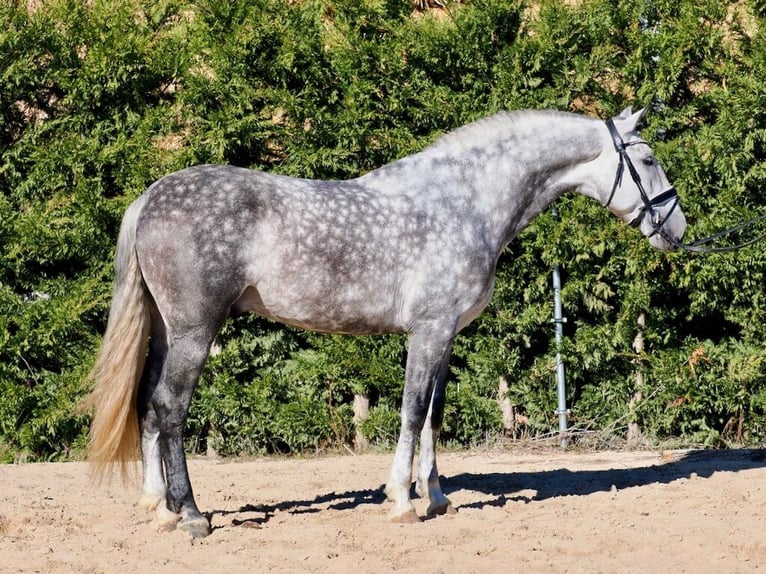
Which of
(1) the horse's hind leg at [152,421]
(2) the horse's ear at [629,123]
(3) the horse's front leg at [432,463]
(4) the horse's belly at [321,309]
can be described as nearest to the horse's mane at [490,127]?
(2) the horse's ear at [629,123]

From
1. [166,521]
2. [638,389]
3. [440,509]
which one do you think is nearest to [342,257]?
[440,509]

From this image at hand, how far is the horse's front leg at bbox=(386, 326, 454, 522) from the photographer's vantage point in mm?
5746

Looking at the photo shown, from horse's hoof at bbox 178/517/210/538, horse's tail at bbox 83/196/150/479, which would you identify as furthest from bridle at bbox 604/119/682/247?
horse's hoof at bbox 178/517/210/538

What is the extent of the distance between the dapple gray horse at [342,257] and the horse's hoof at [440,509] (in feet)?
0.04

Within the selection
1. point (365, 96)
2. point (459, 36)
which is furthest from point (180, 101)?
point (459, 36)

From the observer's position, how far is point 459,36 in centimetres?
857

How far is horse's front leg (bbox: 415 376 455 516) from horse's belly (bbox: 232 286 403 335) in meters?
0.55

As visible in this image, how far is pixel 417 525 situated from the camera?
562 centimetres

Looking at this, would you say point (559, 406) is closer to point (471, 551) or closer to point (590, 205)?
point (590, 205)

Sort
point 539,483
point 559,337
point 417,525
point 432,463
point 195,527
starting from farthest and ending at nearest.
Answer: point 559,337 < point 539,483 < point 432,463 < point 417,525 < point 195,527

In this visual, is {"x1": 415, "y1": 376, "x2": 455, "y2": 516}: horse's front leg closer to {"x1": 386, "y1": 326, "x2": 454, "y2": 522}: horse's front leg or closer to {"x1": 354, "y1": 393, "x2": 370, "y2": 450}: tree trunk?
{"x1": 386, "y1": 326, "x2": 454, "y2": 522}: horse's front leg

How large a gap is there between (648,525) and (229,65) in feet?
17.1

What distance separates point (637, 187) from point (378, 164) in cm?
297

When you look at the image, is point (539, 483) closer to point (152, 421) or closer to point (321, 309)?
point (321, 309)
